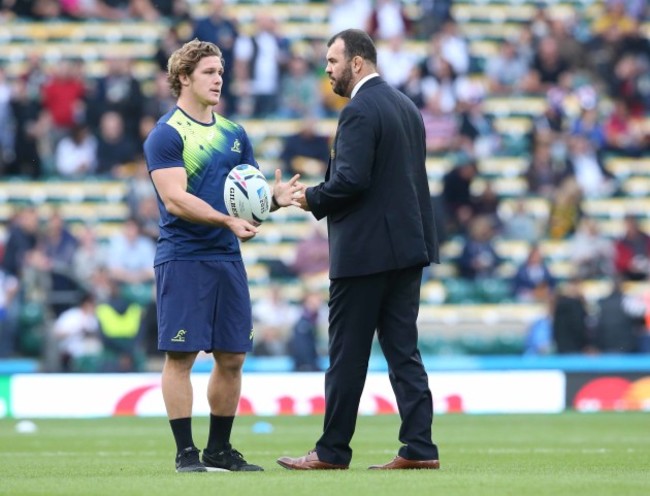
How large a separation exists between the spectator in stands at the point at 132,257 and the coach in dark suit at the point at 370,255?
11471 millimetres

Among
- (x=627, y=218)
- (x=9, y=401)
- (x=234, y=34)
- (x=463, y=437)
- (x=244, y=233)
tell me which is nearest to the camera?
(x=244, y=233)

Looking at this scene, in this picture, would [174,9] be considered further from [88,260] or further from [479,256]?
[479,256]

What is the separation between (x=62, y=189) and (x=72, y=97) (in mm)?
1394

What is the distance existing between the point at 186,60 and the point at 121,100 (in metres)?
13.8

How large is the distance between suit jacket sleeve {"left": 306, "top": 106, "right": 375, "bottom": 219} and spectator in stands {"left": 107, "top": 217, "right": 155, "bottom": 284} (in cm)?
1158

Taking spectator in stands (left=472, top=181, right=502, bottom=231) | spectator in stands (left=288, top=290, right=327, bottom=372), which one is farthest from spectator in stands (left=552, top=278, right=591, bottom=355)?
spectator in stands (left=288, top=290, right=327, bottom=372)

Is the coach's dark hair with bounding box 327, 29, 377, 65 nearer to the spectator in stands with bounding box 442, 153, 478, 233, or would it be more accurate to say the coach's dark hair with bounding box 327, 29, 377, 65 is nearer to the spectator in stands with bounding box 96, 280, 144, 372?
the spectator in stands with bounding box 96, 280, 144, 372

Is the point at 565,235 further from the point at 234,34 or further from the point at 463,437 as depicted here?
the point at 463,437

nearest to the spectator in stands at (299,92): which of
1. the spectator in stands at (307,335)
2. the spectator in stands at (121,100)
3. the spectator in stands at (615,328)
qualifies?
the spectator in stands at (121,100)

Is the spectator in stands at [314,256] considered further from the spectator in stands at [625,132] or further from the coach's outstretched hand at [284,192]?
the coach's outstretched hand at [284,192]

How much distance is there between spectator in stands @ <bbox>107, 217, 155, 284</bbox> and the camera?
2002 centimetres

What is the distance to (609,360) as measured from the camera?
18.9m

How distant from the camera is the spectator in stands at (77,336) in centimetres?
1873

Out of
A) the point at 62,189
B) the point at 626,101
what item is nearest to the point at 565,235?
the point at 626,101
